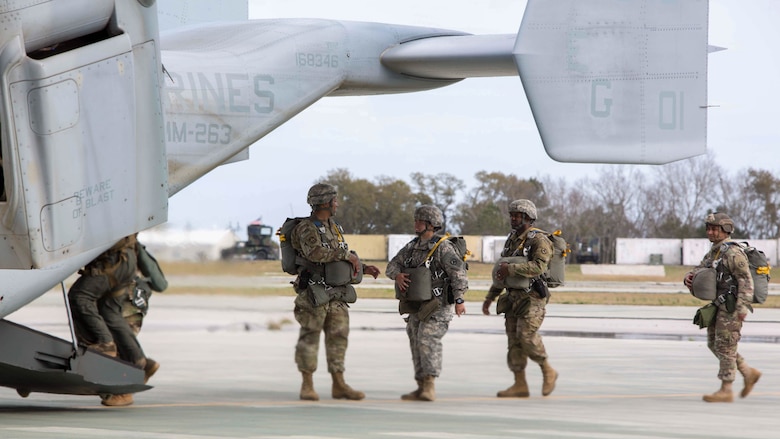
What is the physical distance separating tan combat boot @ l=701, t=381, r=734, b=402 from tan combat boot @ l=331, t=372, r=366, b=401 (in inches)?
107

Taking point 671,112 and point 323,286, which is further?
point 323,286

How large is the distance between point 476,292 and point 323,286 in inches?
1041

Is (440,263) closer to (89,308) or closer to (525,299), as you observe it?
(525,299)

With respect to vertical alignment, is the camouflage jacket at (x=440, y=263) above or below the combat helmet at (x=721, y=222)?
below

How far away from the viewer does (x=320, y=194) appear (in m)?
9.88

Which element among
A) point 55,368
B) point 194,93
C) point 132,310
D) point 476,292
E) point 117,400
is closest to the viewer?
point 55,368

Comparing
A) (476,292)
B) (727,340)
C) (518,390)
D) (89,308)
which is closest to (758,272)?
(727,340)

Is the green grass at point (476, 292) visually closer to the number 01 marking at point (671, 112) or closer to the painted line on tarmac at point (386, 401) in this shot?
the painted line on tarmac at point (386, 401)

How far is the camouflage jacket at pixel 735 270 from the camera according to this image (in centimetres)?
1000

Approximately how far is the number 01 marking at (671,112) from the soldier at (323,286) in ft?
8.19

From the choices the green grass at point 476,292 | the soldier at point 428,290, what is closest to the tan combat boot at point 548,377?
the soldier at point 428,290

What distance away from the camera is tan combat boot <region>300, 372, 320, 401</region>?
9.82 metres

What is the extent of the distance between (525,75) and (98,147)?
145 inches

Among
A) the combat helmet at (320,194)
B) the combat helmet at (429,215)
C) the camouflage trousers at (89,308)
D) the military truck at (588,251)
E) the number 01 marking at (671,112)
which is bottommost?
the military truck at (588,251)
